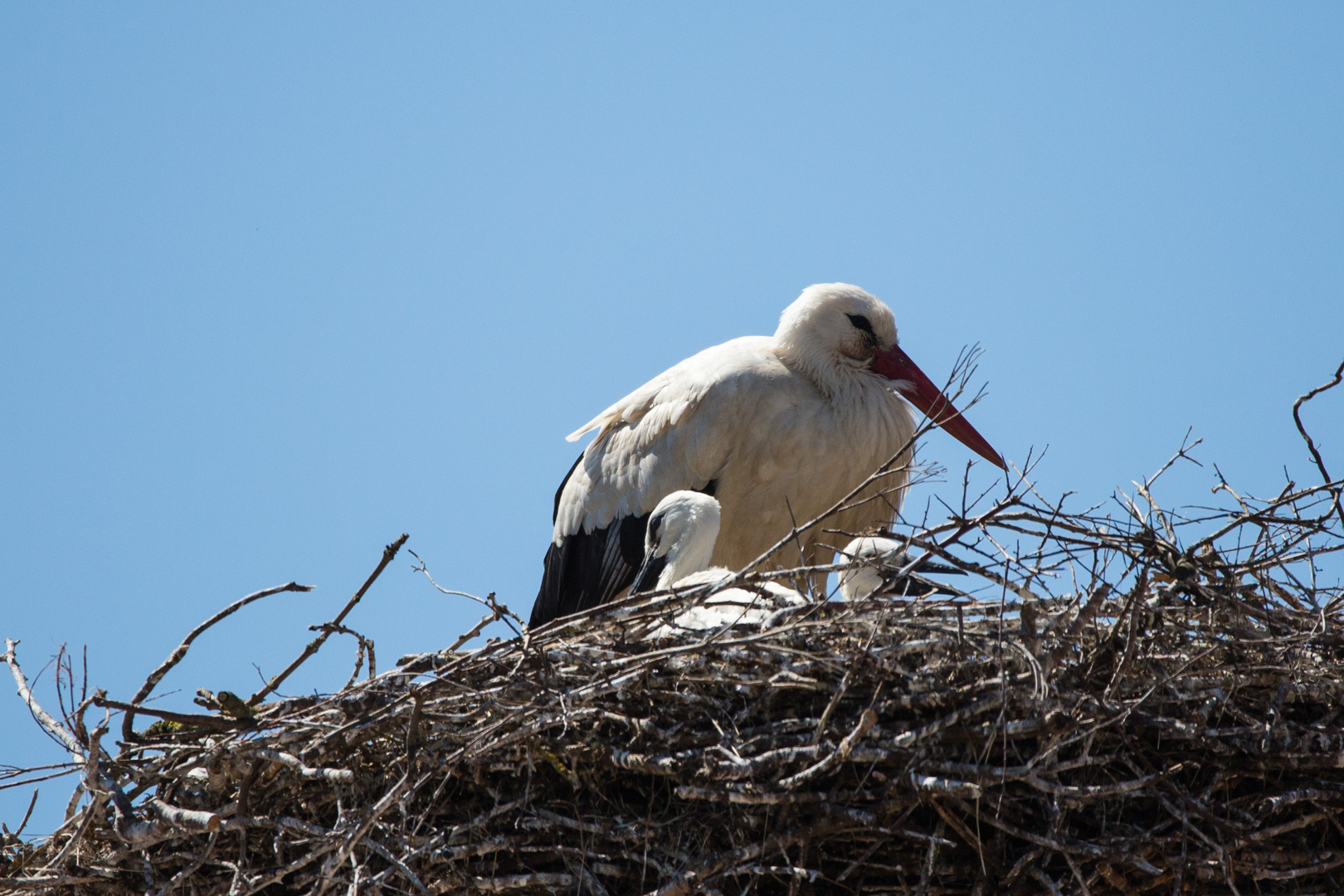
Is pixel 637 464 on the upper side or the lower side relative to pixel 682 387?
lower

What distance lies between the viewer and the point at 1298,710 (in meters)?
2.57

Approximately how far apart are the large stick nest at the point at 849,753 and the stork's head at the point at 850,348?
1763 mm

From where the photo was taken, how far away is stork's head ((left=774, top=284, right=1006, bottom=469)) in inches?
173

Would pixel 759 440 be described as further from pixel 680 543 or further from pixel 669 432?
pixel 680 543

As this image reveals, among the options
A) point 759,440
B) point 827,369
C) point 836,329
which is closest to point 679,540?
point 759,440

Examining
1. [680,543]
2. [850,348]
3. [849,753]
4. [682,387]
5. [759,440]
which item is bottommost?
[849,753]

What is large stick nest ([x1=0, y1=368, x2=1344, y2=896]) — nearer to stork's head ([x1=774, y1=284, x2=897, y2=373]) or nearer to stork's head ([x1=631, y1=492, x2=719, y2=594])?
stork's head ([x1=631, y1=492, x2=719, y2=594])

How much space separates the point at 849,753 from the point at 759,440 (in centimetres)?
198

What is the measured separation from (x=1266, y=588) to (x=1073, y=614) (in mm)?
498

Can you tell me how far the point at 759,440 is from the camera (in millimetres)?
4164

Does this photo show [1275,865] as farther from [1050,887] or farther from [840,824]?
[840,824]

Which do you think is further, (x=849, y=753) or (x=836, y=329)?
(x=836, y=329)

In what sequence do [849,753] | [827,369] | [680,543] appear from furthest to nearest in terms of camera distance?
1. [827,369]
2. [680,543]
3. [849,753]

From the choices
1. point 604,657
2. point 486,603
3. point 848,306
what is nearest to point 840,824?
point 604,657
